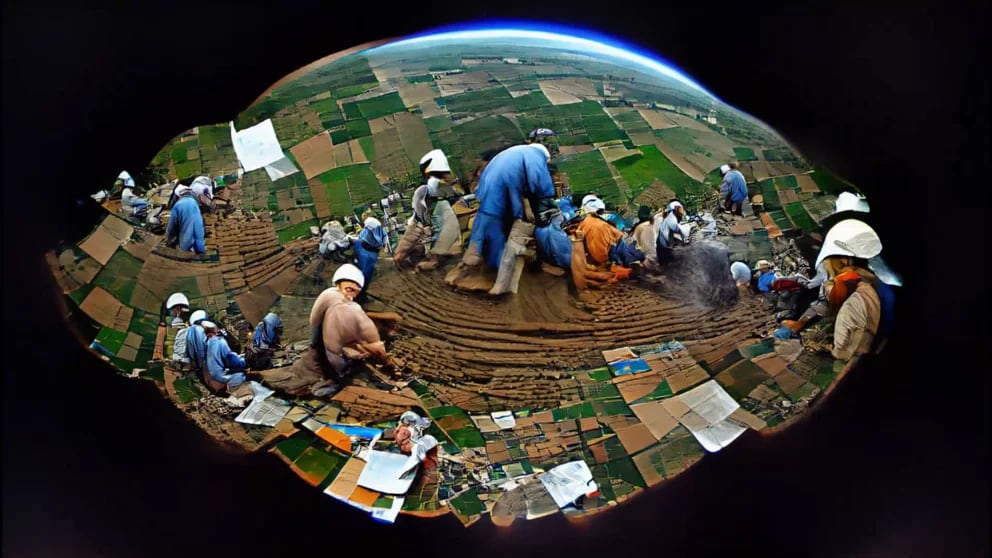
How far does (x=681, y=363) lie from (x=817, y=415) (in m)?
0.69

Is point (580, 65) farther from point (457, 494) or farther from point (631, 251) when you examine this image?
point (457, 494)

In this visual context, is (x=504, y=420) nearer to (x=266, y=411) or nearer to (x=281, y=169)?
(x=266, y=411)

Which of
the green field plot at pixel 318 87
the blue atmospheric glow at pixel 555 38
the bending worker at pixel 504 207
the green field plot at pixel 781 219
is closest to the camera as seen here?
the bending worker at pixel 504 207

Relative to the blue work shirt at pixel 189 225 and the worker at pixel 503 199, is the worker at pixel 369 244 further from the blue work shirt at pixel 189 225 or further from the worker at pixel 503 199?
the blue work shirt at pixel 189 225

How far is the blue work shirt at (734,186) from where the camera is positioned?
141 inches

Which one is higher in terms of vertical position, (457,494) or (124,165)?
(124,165)

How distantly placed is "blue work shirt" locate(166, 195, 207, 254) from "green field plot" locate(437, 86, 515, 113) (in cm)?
98

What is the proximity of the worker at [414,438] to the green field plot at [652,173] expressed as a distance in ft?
3.74

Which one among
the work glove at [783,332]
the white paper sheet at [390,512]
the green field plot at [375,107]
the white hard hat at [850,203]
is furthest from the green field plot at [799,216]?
the white paper sheet at [390,512]

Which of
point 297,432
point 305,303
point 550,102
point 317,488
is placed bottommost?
point 317,488

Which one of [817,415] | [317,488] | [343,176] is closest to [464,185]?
[343,176]

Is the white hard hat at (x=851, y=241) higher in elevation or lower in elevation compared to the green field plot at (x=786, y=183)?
lower

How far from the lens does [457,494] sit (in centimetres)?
370

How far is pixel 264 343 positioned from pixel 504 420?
0.92 m
